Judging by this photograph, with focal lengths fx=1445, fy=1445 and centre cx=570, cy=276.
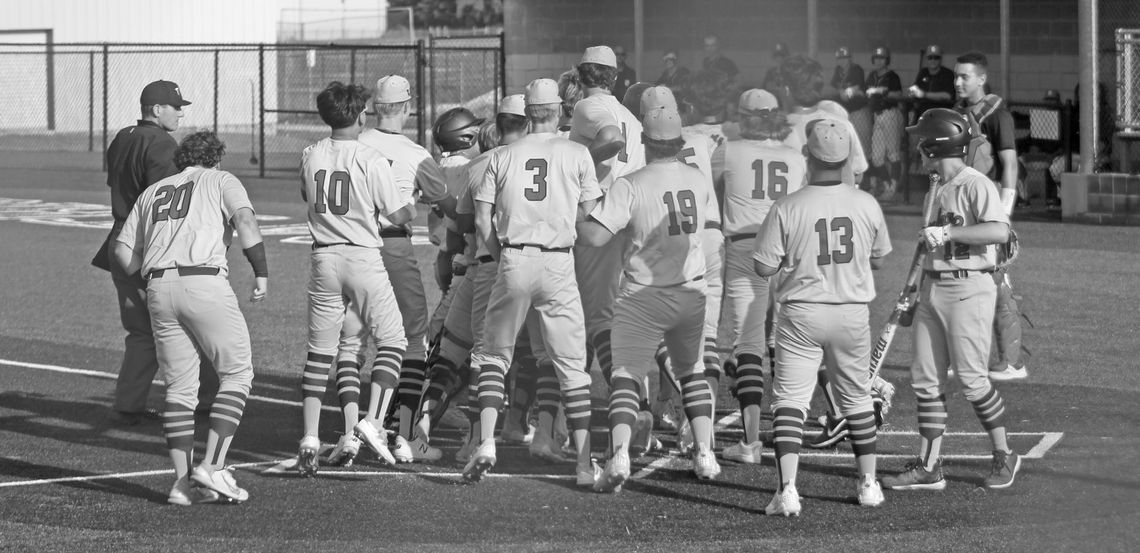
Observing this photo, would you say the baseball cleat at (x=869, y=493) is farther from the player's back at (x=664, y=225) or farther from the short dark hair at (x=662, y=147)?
the short dark hair at (x=662, y=147)

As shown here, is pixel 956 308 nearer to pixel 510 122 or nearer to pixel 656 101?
pixel 656 101

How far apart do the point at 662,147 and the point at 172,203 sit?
262 cm

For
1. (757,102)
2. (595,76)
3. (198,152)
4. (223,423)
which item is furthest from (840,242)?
(198,152)

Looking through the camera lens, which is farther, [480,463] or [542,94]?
[542,94]

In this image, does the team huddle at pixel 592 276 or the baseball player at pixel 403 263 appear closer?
the team huddle at pixel 592 276

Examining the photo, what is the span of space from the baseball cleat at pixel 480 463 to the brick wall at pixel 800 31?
18.6 metres

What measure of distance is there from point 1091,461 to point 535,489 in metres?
3.17

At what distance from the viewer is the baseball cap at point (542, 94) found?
25.9 ft

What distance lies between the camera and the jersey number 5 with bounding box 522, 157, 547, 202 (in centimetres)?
768

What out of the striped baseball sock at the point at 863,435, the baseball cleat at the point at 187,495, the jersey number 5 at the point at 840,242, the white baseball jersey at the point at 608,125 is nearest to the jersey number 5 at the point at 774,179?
the white baseball jersey at the point at 608,125

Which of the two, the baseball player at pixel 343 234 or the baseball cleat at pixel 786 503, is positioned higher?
the baseball player at pixel 343 234

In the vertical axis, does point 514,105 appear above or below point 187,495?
above

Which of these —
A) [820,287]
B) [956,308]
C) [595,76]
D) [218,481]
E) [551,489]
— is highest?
[595,76]

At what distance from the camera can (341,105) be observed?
→ 8.02 metres
